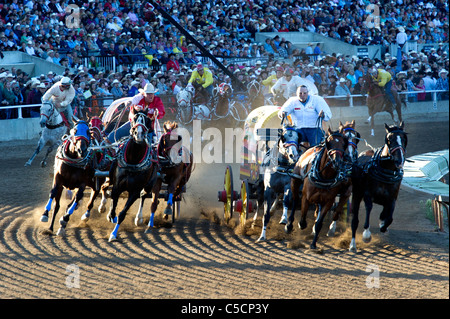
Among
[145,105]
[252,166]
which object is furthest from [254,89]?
[252,166]

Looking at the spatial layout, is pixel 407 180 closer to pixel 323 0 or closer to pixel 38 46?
pixel 38 46

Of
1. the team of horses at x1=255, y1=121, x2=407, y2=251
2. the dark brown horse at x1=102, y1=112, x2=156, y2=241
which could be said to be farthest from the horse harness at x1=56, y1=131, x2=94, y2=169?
the team of horses at x1=255, y1=121, x2=407, y2=251

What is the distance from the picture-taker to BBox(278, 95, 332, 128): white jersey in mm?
10578

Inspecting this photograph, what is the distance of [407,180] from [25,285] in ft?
27.1

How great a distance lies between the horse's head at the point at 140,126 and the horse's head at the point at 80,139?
0.67 metres

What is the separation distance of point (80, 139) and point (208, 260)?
2.42 metres

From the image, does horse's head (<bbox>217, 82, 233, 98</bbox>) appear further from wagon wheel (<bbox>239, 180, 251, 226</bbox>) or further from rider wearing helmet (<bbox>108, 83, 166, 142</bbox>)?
wagon wheel (<bbox>239, 180, 251, 226</bbox>)

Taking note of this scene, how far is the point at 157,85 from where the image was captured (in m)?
21.2

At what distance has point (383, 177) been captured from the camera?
9.50 meters

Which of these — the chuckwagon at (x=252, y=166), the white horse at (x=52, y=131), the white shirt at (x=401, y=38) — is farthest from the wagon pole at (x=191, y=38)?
the chuckwagon at (x=252, y=166)

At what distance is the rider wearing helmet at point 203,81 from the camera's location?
2075 centimetres

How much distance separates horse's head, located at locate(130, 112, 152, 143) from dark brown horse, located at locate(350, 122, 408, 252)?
2.80 meters

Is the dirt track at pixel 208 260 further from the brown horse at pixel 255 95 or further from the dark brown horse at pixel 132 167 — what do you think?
the brown horse at pixel 255 95

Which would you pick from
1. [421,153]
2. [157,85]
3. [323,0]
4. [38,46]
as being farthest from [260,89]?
[323,0]
